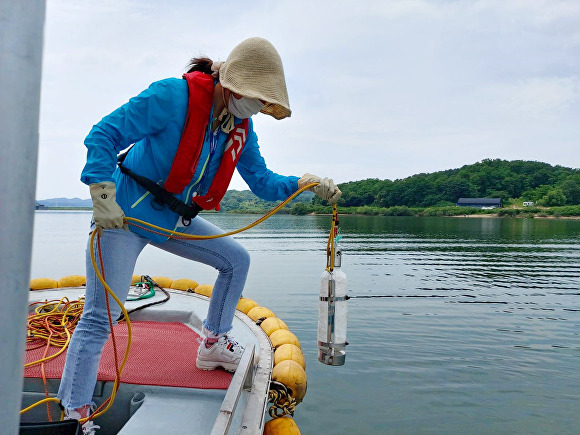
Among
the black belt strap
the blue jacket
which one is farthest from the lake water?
the blue jacket

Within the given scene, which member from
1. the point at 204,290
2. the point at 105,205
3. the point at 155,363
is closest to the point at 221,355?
the point at 155,363

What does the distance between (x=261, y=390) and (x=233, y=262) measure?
3.17ft

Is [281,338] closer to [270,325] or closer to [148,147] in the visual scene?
[270,325]

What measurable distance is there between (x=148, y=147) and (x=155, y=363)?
69.6 inches

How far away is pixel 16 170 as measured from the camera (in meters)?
0.81

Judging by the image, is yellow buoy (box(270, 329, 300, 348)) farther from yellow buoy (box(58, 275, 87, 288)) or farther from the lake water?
yellow buoy (box(58, 275, 87, 288))

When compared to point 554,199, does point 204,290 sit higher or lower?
lower

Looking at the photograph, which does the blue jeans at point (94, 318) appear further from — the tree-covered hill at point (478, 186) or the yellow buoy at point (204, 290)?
the tree-covered hill at point (478, 186)

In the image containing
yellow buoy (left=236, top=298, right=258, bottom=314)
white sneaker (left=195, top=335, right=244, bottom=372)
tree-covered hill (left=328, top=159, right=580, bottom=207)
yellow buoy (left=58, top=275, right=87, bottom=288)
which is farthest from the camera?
tree-covered hill (left=328, top=159, right=580, bottom=207)

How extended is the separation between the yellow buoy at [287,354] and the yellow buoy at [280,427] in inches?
22.1

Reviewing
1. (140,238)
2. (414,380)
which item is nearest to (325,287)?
(140,238)

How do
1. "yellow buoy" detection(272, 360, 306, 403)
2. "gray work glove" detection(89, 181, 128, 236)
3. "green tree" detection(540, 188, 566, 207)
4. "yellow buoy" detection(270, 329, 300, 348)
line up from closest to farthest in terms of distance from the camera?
"gray work glove" detection(89, 181, 128, 236), "yellow buoy" detection(272, 360, 306, 403), "yellow buoy" detection(270, 329, 300, 348), "green tree" detection(540, 188, 566, 207)

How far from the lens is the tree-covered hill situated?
89062 mm

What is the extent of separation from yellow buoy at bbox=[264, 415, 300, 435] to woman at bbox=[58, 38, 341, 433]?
1.29 metres
